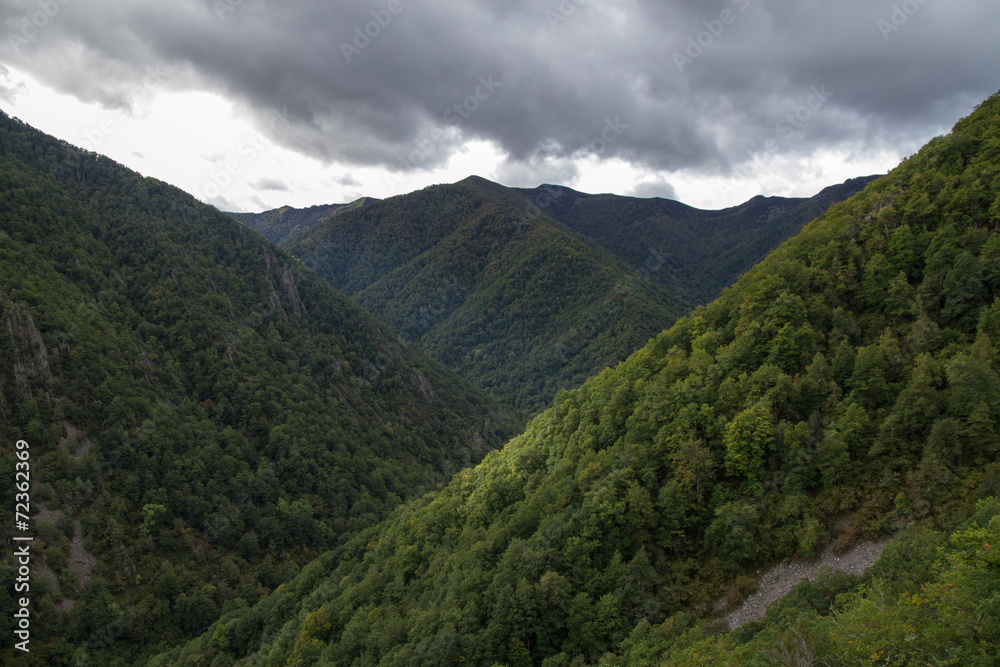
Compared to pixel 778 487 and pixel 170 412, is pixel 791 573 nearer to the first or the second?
pixel 778 487

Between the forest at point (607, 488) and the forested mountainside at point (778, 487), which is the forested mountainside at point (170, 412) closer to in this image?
the forest at point (607, 488)

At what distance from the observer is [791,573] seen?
101ft

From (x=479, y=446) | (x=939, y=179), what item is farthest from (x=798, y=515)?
(x=479, y=446)

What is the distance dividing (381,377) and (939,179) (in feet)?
548

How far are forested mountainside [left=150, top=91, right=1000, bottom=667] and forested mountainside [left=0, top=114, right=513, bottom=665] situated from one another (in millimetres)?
44602

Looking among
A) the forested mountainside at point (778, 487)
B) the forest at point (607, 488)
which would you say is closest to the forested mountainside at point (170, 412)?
the forest at point (607, 488)

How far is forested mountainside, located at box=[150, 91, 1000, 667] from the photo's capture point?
77.5 ft

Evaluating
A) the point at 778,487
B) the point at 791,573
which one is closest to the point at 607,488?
the point at 778,487

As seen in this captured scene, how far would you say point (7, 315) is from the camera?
91.7 m

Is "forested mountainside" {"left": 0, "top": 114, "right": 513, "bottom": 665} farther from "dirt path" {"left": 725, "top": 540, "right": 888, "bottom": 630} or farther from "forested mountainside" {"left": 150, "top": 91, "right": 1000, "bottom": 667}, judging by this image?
"dirt path" {"left": 725, "top": 540, "right": 888, "bottom": 630}

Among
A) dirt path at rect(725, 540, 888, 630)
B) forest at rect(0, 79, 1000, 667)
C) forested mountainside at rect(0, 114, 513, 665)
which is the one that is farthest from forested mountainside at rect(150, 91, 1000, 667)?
forested mountainside at rect(0, 114, 513, 665)

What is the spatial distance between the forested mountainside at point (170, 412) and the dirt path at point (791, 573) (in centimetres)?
9442

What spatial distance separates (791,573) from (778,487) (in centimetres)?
652

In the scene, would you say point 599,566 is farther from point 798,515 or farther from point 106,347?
point 106,347
